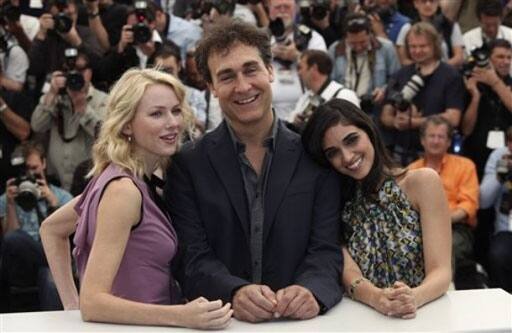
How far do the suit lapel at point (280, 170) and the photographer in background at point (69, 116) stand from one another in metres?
3.62

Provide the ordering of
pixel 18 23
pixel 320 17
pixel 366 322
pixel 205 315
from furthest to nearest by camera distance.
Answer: pixel 320 17 → pixel 18 23 → pixel 366 322 → pixel 205 315

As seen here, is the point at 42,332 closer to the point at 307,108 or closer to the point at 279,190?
the point at 279,190

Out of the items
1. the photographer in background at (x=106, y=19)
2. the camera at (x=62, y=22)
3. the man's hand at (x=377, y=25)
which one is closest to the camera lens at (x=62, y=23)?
the camera at (x=62, y=22)

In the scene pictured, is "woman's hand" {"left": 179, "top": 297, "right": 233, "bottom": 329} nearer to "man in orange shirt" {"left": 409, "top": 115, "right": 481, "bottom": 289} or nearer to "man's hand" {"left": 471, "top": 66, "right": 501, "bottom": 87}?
"man in orange shirt" {"left": 409, "top": 115, "right": 481, "bottom": 289}

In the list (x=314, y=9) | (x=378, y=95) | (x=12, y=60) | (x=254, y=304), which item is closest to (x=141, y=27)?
(x=12, y=60)

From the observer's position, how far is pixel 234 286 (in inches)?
113

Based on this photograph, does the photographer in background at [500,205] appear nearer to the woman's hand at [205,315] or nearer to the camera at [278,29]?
the camera at [278,29]

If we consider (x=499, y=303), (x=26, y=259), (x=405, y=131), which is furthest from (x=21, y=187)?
(x=499, y=303)

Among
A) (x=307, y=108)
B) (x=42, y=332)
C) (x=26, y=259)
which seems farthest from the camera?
(x=307, y=108)

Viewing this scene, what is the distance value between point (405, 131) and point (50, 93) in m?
2.46

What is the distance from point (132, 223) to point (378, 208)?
0.82m

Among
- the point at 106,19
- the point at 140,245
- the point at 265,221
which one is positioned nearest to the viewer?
the point at 140,245

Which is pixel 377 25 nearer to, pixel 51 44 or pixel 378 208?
pixel 51 44

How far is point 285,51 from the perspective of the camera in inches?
280
